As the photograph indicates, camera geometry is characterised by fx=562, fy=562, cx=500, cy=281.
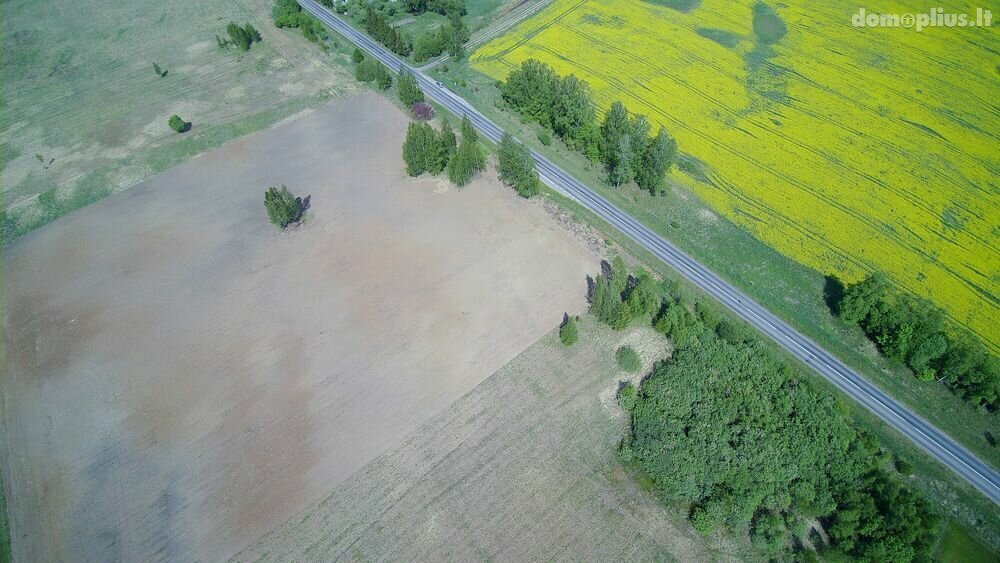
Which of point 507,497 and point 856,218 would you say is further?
point 856,218

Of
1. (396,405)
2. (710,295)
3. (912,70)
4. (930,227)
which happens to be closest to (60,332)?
(396,405)

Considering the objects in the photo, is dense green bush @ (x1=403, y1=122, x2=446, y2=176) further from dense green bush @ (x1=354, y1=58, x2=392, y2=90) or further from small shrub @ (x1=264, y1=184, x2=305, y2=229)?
dense green bush @ (x1=354, y1=58, x2=392, y2=90)

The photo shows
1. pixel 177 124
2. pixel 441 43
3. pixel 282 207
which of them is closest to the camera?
pixel 282 207

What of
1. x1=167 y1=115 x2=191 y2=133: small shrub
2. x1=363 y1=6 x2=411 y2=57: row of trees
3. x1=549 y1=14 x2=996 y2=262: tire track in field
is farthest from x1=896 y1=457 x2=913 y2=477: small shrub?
x1=167 y1=115 x2=191 y2=133: small shrub

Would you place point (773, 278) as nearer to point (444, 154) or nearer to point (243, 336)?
point (444, 154)

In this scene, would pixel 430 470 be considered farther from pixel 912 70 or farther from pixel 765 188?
pixel 912 70

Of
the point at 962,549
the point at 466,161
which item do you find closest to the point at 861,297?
the point at 962,549

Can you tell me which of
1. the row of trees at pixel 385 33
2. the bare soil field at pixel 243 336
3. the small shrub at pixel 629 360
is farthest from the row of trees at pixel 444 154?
the small shrub at pixel 629 360

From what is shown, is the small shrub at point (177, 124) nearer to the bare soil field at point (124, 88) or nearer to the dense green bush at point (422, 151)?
the bare soil field at point (124, 88)
